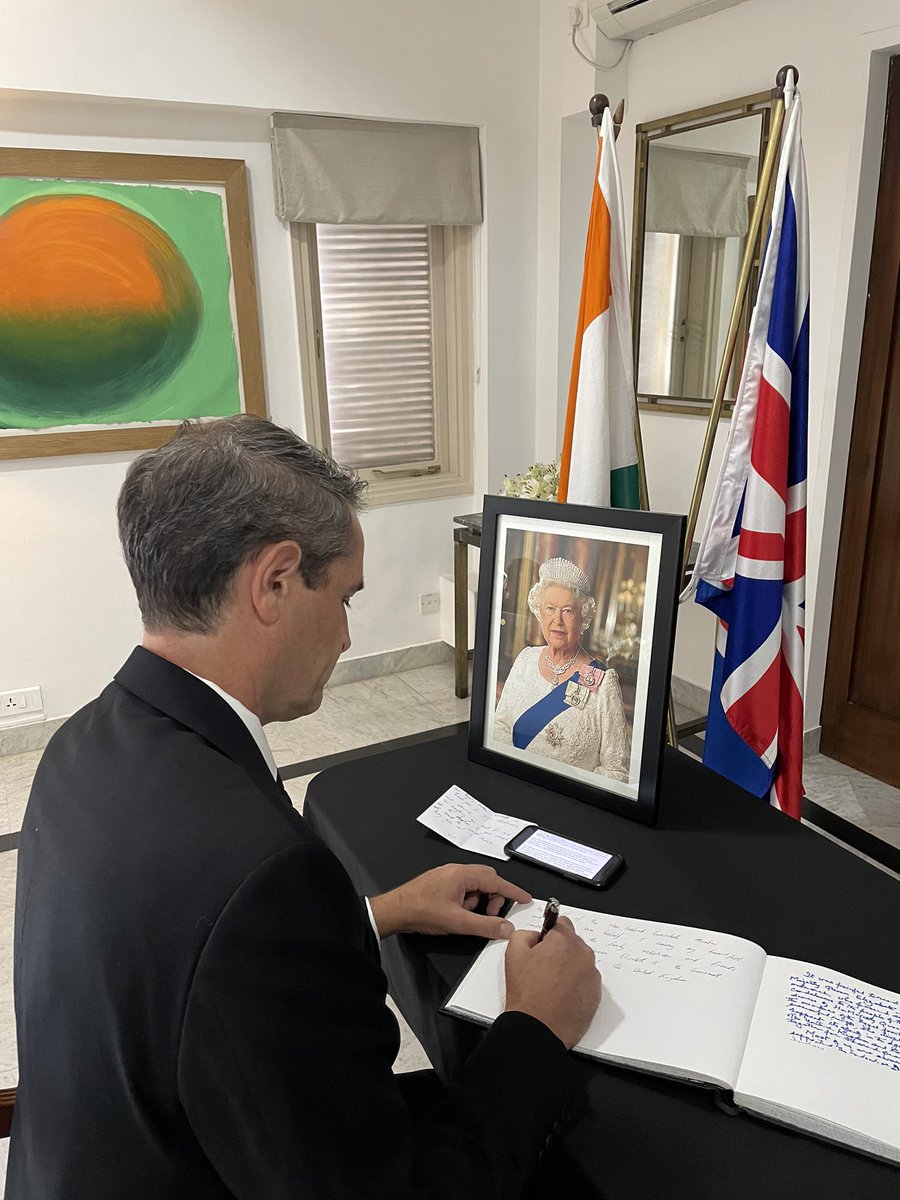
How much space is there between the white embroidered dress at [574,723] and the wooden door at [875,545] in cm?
191

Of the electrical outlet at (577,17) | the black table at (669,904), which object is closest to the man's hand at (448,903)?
the black table at (669,904)

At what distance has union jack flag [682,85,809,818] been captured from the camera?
189 centimetres

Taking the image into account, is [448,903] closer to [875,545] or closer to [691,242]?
[875,545]

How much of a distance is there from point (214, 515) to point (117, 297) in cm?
259

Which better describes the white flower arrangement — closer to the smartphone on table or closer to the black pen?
the smartphone on table

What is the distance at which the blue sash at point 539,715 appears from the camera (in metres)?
1.40

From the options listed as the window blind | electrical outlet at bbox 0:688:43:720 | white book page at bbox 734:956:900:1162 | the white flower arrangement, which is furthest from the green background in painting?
white book page at bbox 734:956:900:1162

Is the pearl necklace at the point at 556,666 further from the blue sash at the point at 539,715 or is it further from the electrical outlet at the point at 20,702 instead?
the electrical outlet at the point at 20,702

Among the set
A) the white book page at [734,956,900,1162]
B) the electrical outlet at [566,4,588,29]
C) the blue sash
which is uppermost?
the electrical outlet at [566,4,588,29]

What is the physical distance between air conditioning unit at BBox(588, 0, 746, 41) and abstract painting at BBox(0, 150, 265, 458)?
1.40 m

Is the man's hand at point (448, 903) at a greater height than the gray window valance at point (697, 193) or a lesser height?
lesser

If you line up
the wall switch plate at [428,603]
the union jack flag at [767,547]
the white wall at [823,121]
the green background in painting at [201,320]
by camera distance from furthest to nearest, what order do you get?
1. the wall switch plate at [428,603]
2. the green background in painting at [201,320]
3. the white wall at [823,121]
4. the union jack flag at [767,547]

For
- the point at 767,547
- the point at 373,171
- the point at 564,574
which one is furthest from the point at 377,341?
the point at 564,574

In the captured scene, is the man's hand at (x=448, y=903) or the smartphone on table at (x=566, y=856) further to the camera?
the smartphone on table at (x=566, y=856)
